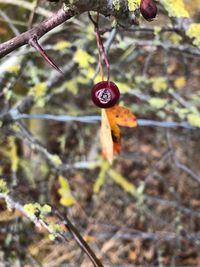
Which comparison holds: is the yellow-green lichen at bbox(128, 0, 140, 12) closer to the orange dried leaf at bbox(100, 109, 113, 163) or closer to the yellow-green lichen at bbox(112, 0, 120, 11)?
the yellow-green lichen at bbox(112, 0, 120, 11)

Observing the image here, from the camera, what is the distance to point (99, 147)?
274cm

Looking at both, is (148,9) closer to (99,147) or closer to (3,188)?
(3,188)


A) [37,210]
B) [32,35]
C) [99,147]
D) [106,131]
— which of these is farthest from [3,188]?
[99,147]

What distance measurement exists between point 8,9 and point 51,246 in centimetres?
119

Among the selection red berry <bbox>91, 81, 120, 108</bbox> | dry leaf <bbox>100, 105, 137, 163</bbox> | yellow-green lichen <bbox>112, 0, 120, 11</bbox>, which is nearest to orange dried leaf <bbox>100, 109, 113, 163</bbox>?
dry leaf <bbox>100, 105, 137, 163</bbox>

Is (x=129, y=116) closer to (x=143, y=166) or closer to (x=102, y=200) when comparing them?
(x=102, y=200)

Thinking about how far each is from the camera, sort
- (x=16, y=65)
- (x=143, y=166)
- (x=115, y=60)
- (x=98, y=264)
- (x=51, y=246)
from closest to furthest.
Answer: (x=98, y=264) → (x=16, y=65) → (x=115, y=60) → (x=51, y=246) → (x=143, y=166)

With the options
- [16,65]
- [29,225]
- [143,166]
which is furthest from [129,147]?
[16,65]

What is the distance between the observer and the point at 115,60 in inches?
92.7

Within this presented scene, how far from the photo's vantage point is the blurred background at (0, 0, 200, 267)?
158 centimetres

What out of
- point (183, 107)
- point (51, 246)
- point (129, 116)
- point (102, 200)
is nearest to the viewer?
point (129, 116)

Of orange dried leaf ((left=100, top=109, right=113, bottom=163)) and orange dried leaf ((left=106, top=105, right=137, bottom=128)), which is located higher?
orange dried leaf ((left=106, top=105, right=137, bottom=128))

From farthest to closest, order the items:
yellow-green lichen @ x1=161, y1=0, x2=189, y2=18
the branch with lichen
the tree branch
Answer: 1. yellow-green lichen @ x1=161, y1=0, x2=189, y2=18
2. the branch with lichen
3. the tree branch

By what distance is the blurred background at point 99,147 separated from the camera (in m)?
1.58
